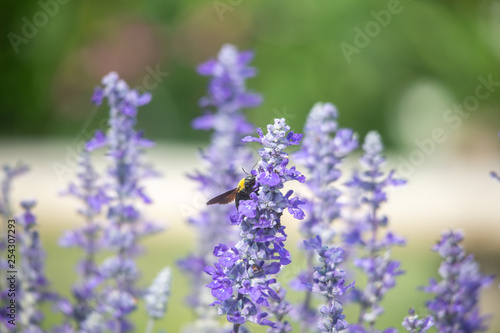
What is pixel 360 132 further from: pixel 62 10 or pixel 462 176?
pixel 62 10

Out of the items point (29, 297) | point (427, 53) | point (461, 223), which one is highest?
point (427, 53)

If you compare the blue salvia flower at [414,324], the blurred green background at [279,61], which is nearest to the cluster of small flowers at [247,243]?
the blue salvia flower at [414,324]

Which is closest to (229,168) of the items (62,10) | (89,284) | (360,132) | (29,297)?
(89,284)

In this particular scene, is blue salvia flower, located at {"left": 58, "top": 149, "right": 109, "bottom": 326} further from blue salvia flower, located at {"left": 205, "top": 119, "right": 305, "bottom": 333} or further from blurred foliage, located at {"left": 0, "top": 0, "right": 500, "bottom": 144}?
blurred foliage, located at {"left": 0, "top": 0, "right": 500, "bottom": 144}

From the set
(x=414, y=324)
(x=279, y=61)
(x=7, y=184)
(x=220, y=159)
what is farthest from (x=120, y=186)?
(x=279, y=61)

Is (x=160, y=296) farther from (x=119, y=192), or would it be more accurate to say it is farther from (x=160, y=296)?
(x=119, y=192)

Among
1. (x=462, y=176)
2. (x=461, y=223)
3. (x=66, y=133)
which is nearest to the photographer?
(x=461, y=223)

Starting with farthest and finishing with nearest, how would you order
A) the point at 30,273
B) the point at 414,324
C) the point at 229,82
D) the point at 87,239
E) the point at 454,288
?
the point at 229,82 < the point at 87,239 < the point at 30,273 < the point at 454,288 < the point at 414,324

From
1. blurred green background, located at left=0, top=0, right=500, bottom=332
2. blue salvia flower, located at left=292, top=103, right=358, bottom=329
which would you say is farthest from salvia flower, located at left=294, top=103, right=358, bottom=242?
blurred green background, located at left=0, top=0, right=500, bottom=332
